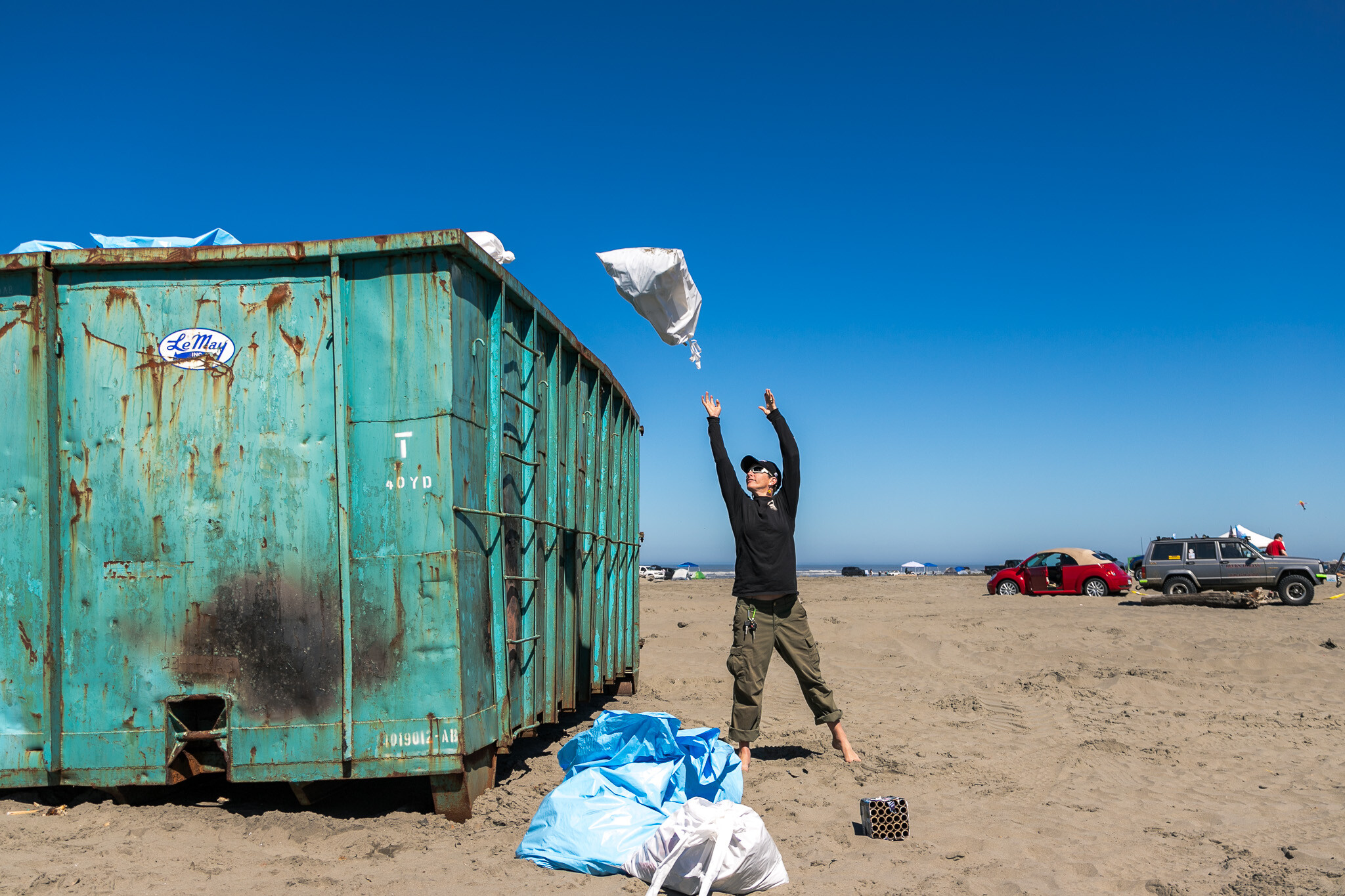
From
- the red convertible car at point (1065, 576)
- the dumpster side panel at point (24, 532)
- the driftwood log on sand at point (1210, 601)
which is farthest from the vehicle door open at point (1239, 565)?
the dumpster side panel at point (24, 532)

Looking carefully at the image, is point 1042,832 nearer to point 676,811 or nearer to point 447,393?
point 676,811

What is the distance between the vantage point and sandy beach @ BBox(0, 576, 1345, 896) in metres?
3.56

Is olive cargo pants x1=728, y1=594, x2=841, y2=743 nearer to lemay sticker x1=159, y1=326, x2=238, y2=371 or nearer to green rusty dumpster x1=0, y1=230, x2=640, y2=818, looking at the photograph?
green rusty dumpster x1=0, y1=230, x2=640, y2=818

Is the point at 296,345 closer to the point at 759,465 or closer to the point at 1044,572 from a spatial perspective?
the point at 759,465

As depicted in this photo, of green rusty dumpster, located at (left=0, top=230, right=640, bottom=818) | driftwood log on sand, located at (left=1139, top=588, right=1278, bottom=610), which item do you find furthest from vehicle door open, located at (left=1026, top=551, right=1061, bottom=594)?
green rusty dumpster, located at (left=0, top=230, right=640, bottom=818)

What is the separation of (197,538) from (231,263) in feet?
4.32

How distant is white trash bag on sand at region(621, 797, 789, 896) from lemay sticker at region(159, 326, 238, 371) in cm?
295

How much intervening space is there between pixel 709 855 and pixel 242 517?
2611 millimetres

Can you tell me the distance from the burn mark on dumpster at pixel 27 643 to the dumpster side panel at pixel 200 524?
Answer: 154 millimetres

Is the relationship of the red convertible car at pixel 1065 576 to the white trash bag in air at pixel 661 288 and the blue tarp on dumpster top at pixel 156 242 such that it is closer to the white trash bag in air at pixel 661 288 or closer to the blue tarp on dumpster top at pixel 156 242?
the white trash bag in air at pixel 661 288

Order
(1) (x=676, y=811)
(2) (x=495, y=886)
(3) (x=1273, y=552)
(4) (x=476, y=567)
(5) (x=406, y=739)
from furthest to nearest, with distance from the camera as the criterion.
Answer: (3) (x=1273, y=552), (4) (x=476, y=567), (5) (x=406, y=739), (1) (x=676, y=811), (2) (x=495, y=886)

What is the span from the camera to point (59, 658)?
418 cm

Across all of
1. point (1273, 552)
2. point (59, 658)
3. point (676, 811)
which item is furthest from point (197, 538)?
point (1273, 552)

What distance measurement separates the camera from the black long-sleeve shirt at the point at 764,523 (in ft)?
17.9
